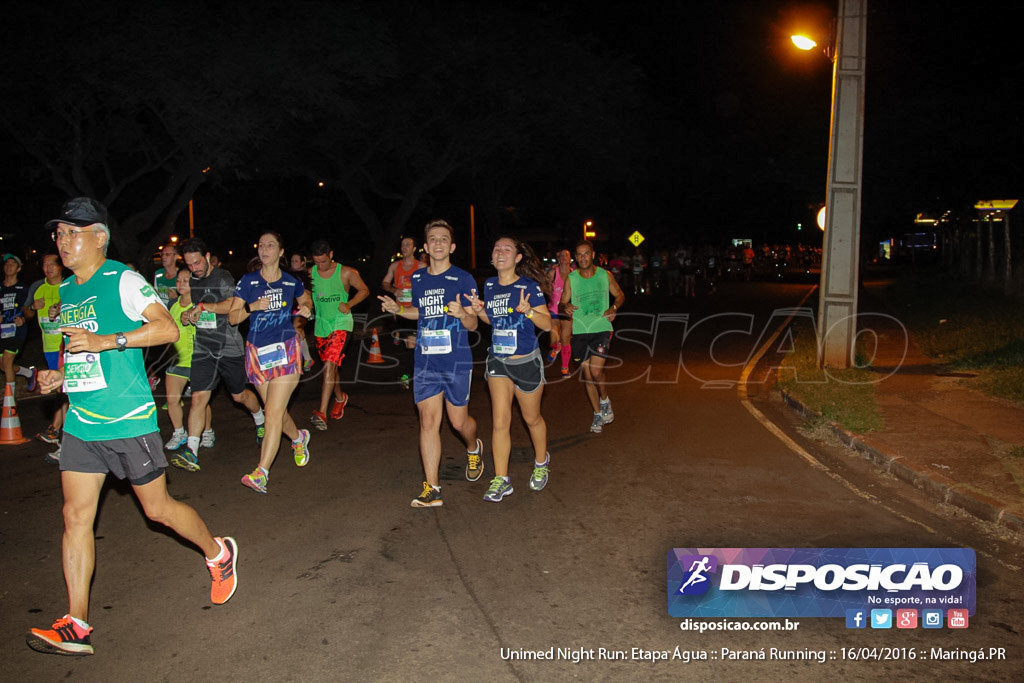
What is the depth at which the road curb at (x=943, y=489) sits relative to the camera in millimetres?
5930

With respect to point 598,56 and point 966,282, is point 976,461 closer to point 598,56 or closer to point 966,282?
point 598,56

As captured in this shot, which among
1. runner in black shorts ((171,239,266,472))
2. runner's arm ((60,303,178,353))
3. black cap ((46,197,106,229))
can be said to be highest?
black cap ((46,197,106,229))

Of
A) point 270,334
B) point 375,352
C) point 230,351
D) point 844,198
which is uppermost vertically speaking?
point 844,198

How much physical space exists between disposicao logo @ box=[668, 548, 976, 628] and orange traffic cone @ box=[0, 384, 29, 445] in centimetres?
743

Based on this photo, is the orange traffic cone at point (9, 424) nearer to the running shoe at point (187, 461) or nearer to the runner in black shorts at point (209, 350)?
the runner in black shorts at point (209, 350)

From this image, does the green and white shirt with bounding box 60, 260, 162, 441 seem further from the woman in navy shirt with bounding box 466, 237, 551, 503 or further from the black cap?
the woman in navy shirt with bounding box 466, 237, 551, 503

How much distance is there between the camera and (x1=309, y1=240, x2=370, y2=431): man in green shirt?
9320 mm

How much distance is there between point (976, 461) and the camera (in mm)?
7250

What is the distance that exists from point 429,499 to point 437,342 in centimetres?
116

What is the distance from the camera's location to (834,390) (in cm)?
1086

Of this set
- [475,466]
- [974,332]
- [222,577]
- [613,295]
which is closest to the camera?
[222,577]

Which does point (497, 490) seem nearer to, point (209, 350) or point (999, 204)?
point (209, 350)

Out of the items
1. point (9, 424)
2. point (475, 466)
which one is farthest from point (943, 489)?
point (9, 424)

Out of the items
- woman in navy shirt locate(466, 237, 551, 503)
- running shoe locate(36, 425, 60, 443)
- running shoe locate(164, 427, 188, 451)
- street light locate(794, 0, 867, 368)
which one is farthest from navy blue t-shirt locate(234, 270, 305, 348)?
street light locate(794, 0, 867, 368)
